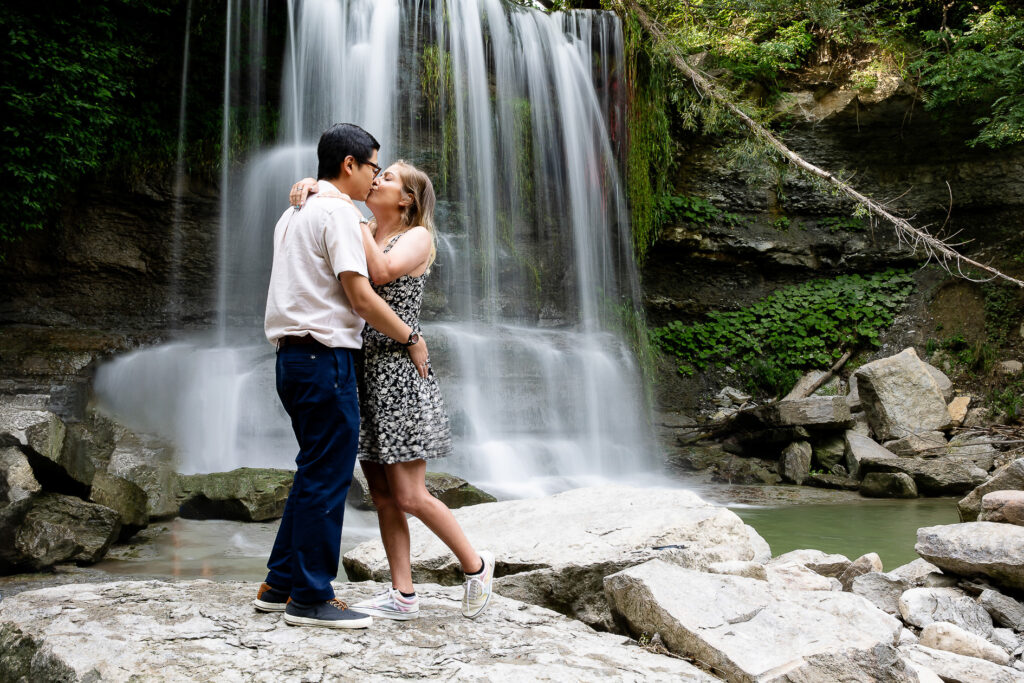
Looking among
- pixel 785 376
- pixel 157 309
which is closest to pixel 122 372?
pixel 157 309

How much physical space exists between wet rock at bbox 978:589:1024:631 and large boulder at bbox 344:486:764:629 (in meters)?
1.02

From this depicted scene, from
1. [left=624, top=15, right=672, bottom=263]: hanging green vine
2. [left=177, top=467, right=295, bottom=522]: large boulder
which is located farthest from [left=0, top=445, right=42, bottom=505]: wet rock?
[left=624, top=15, right=672, bottom=263]: hanging green vine

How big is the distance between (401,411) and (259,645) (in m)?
0.79

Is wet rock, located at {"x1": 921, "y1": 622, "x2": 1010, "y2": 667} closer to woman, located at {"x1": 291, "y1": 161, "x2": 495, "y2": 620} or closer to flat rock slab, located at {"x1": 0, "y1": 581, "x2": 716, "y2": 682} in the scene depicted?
flat rock slab, located at {"x1": 0, "y1": 581, "x2": 716, "y2": 682}

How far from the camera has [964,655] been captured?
10.0 feet

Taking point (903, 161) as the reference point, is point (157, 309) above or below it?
below

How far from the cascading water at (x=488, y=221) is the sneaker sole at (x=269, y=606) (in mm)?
5579

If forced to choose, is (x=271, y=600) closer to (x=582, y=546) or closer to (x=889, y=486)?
(x=582, y=546)

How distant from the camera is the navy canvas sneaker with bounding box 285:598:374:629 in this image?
2.31 meters

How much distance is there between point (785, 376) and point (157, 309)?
29.9 ft

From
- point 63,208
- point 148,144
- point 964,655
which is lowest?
point 964,655

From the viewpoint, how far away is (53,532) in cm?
441

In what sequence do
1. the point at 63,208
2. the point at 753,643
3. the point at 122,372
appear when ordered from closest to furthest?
the point at 753,643 < the point at 122,372 < the point at 63,208

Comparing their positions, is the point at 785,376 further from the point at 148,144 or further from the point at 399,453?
the point at 399,453
